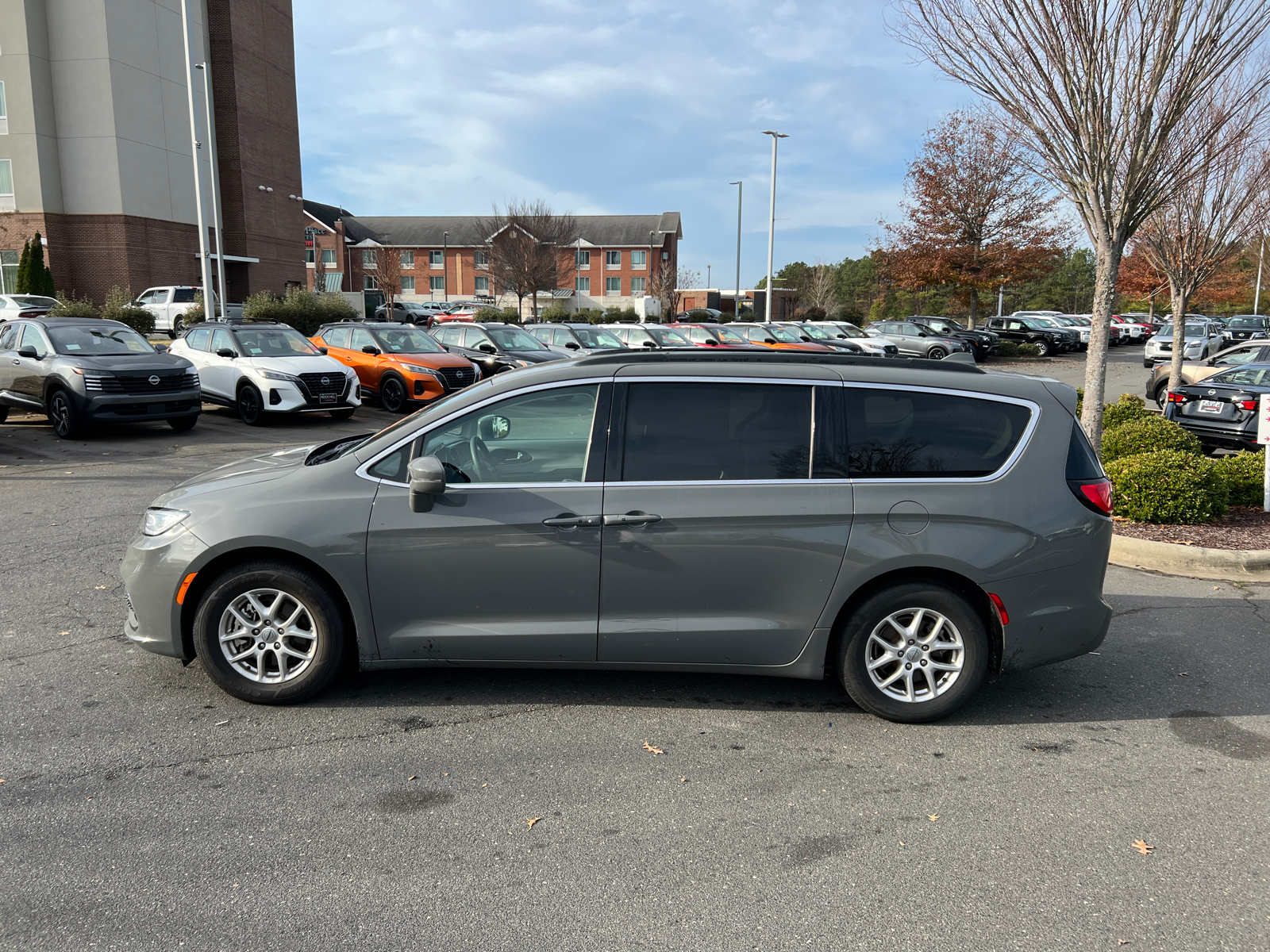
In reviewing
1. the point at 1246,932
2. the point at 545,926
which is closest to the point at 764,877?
the point at 545,926

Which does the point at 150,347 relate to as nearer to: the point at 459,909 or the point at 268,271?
the point at 459,909

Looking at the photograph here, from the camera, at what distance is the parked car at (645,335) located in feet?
83.8

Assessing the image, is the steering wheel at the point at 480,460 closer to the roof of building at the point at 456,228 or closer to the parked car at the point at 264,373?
the parked car at the point at 264,373

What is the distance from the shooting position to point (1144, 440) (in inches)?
391

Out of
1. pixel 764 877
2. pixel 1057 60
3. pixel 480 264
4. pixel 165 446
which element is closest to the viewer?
pixel 764 877

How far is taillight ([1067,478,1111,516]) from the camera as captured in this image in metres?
4.40

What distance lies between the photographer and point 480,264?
261ft

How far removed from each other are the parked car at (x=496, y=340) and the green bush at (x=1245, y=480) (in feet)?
44.4

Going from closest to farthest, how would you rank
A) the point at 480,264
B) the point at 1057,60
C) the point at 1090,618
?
the point at 1090,618
the point at 1057,60
the point at 480,264

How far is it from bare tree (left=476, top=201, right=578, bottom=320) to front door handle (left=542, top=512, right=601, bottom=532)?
5133 centimetres

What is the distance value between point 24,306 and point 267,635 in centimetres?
2914

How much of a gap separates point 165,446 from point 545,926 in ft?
39.5

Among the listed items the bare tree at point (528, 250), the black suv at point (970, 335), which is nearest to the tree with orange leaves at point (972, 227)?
the black suv at point (970, 335)

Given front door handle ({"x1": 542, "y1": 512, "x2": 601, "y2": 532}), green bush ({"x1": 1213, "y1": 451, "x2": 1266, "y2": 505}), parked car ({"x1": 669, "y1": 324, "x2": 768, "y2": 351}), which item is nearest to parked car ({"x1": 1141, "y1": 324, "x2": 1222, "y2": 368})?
parked car ({"x1": 669, "y1": 324, "x2": 768, "y2": 351})
